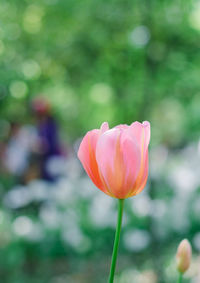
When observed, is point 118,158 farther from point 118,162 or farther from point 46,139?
point 46,139

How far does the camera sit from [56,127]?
5.50 metres

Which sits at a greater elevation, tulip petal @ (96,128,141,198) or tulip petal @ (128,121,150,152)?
tulip petal @ (128,121,150,152)

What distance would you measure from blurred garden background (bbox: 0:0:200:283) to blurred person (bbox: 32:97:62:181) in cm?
1

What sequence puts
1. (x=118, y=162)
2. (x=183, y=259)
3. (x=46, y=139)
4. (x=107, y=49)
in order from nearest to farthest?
1. (x=118, y=162)
2. (x=183, y=259)
3. (x=107, y=49)
4. (x=46, y=139)

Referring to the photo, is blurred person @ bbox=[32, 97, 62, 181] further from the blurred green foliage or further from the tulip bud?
the tulip bud

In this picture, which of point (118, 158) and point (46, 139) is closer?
point (118, 158)

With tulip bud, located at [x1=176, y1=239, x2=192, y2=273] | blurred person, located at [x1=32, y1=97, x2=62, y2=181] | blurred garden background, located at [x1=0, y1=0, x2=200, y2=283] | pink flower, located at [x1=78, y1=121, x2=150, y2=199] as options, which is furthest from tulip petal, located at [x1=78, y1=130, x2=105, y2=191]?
blurred person, located at [x1=32, y1=97, x2=62, y2=181]

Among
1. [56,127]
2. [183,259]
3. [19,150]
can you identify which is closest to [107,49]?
[56,127]

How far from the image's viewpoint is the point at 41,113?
5.35 m

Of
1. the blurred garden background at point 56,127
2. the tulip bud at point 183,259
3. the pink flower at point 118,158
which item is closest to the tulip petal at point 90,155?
the pink flower at point 118,158

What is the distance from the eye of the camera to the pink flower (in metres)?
0.65

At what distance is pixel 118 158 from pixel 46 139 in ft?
15.7

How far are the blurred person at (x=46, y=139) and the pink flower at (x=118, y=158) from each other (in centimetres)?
463

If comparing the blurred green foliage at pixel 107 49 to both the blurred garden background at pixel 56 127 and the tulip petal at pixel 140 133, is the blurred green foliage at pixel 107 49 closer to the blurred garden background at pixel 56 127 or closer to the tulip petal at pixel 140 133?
the blurred garden background at pixel 56 127
